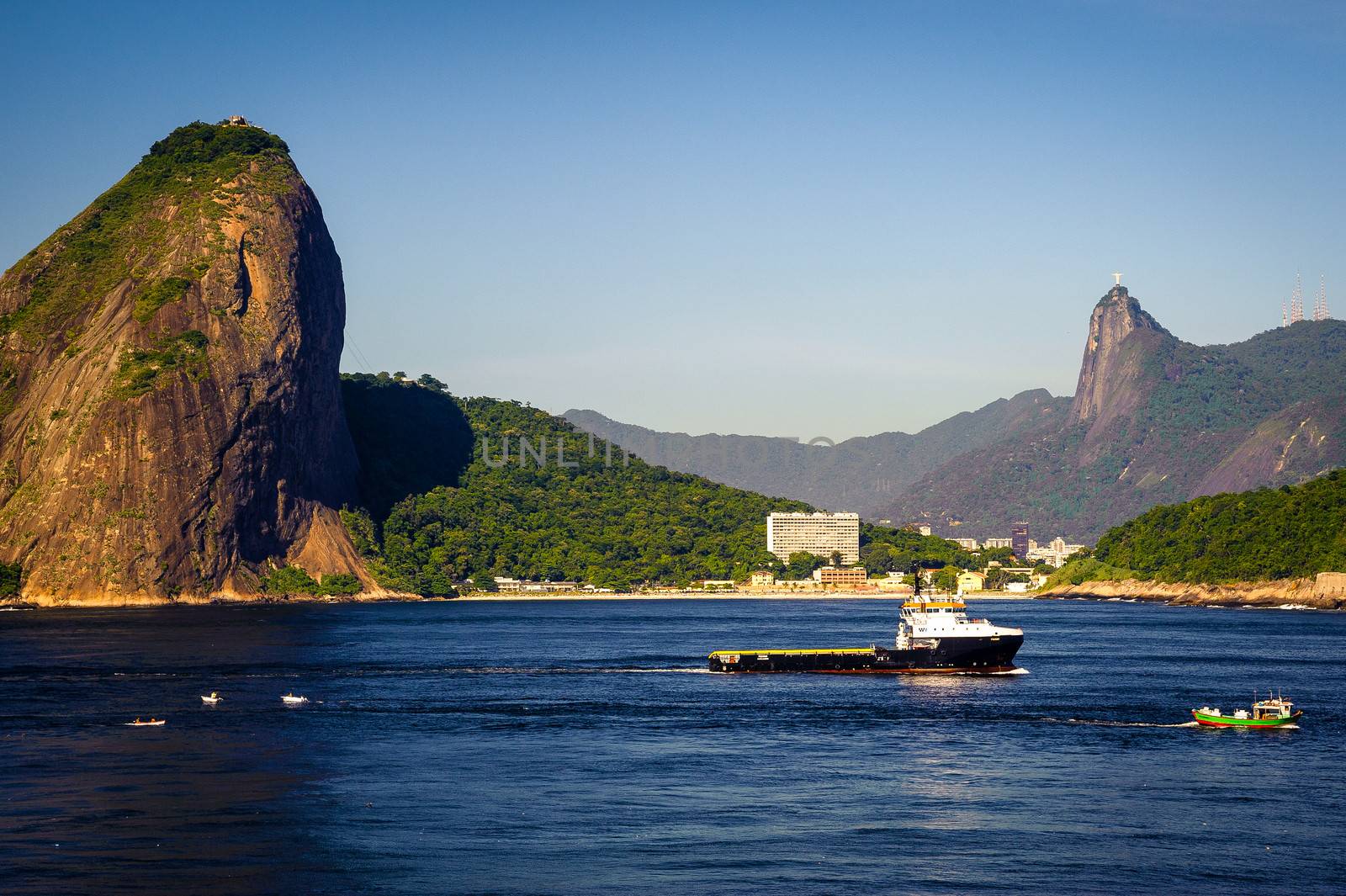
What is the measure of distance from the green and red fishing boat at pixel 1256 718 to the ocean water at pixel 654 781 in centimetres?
112

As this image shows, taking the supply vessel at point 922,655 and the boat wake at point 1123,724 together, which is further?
the supply vessel at point 922,655

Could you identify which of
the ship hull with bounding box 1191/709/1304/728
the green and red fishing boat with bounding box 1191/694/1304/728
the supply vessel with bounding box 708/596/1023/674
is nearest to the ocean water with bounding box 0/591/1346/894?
the ship hull with bounding box 1191/709/1304/728

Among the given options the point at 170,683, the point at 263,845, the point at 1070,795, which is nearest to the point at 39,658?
the point at 170,683

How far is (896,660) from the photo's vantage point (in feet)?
352

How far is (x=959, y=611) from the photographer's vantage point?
116 metres

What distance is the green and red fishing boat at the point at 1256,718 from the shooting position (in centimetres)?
7756

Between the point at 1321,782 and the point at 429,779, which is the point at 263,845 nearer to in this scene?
the point at 429,779

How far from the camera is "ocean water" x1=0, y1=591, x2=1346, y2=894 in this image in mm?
45781

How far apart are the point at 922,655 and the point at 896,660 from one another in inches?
76.3

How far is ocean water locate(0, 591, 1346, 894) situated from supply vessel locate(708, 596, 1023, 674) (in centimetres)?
189

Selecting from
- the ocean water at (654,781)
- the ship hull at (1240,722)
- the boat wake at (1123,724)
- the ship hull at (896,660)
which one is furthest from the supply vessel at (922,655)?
the ship hull at (1240,722)

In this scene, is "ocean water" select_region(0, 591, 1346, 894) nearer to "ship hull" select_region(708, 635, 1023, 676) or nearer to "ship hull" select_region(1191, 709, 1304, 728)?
"ship hull" select_region(1191, 709, 1304, 728)

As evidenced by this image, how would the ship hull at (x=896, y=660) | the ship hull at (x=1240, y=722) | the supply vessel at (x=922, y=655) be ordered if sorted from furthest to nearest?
the supply vessel at (x=922, y=655) < the ship hull at (x=896, y=660) < the ship hull at (x=1240, y=722)

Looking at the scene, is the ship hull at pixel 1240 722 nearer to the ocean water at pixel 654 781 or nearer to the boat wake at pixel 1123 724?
the boat wake at pixel 1123 724
